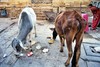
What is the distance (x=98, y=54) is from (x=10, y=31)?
370cm

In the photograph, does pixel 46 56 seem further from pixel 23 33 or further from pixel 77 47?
pixel 77 47

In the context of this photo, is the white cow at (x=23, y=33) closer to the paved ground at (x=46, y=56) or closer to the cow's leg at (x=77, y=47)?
the paved ground at (x=46, y=56)

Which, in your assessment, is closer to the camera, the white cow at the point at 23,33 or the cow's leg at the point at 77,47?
the cow's leg at the point at 77,47

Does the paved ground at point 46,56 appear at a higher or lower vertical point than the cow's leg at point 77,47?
lower

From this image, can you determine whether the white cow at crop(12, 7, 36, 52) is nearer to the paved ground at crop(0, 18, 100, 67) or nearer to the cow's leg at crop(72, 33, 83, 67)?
the paved ground at crop(0, 18, 100, 67)

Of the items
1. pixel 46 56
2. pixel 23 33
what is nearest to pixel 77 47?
pixel 46 56

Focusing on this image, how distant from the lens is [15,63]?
3.76 meters

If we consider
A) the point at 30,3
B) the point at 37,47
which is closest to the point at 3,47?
the point at 37,47

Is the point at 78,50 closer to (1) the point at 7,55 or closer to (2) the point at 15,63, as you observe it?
(2) the point at 15,63

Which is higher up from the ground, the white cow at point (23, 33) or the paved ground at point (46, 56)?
the white cow at point (23, 33)

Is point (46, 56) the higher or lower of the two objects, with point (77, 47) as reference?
lower

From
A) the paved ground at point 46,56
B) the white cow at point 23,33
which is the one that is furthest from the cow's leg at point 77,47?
the white cow at point 23,33

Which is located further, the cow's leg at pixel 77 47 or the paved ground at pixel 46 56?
the paved ground at pixel 46 56

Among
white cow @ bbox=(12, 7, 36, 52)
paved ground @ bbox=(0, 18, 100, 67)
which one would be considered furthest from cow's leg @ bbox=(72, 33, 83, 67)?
white cow @ bbox=(12, 7, 36, 52)
